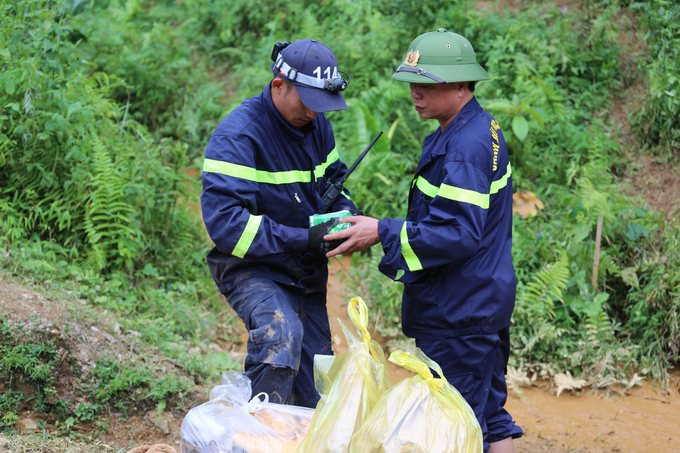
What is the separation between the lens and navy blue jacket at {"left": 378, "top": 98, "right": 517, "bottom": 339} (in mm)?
2402

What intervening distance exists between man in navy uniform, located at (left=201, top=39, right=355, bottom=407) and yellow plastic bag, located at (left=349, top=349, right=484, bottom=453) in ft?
2.16

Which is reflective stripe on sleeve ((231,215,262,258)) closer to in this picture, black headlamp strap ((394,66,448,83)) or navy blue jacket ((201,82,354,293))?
navy blue jacket ((201,82,354,293))

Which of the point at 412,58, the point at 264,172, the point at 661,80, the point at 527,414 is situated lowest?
the point at 527,414

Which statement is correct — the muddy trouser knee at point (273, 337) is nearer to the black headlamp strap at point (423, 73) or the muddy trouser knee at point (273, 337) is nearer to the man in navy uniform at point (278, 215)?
the man in navy uniform at point (278, 215)

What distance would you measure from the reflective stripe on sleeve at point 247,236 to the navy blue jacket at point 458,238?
589 mm

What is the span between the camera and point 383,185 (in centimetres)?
604

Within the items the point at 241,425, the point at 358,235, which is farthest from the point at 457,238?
the point at 241,425

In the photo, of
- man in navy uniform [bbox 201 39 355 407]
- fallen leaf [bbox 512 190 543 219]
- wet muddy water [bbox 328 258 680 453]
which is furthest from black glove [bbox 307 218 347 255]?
fallen leaf [bbox 512 190 543 219]

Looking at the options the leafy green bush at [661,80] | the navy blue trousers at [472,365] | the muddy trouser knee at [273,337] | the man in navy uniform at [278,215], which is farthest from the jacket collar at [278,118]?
the leafy green bush at [661,80]

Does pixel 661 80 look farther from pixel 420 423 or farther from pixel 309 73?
pixel 420 423

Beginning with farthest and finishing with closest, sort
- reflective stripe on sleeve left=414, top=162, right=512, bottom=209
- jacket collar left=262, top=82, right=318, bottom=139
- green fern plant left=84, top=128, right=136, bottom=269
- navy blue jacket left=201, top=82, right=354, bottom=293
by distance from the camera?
1. green fern plant left=84, top=128, right=136, bottom=269
2. jacket collar left=262, top=82, right=318, bottom=139
3. navy blue jacket left=201, top=82, right=354, bottom=293
4. reflective stripe on sleeve left=414, top=162, right=512, bottom=209

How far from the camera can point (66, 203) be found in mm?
4645

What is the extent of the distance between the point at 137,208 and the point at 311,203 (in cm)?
243

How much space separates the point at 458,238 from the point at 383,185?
370cm
